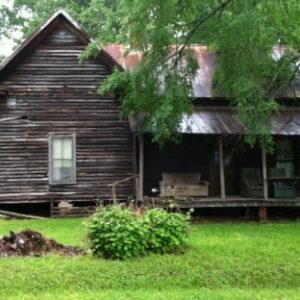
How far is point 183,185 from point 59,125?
484 centimetres

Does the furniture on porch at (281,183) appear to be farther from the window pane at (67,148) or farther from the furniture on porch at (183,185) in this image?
the window pane at (67,148)

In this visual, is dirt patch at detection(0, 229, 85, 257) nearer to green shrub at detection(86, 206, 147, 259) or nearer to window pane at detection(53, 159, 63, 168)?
green shrub at detection(86, 206, 147, 259)

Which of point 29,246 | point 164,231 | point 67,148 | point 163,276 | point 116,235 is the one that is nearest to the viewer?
point 163,276

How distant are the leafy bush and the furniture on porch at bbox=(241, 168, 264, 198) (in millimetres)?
7850

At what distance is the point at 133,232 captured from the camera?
9742mm

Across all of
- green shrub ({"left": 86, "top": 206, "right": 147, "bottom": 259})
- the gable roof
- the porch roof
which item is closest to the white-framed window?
the gable roof

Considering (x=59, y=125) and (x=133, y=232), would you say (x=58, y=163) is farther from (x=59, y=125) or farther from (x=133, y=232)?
(x=133, y=232)

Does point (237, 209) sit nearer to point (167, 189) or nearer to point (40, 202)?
point (167, 189)

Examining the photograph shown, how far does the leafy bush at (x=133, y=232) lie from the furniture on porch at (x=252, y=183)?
7.85m

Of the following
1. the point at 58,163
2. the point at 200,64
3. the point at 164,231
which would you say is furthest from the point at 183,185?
the point at 164,231

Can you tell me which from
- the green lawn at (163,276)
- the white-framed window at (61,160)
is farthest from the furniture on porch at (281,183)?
the green lawn at (163,276)

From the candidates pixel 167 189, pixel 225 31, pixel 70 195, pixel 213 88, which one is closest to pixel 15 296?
pixel 225 31

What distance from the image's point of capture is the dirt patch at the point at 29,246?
10008mm

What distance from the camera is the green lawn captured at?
8.16m
